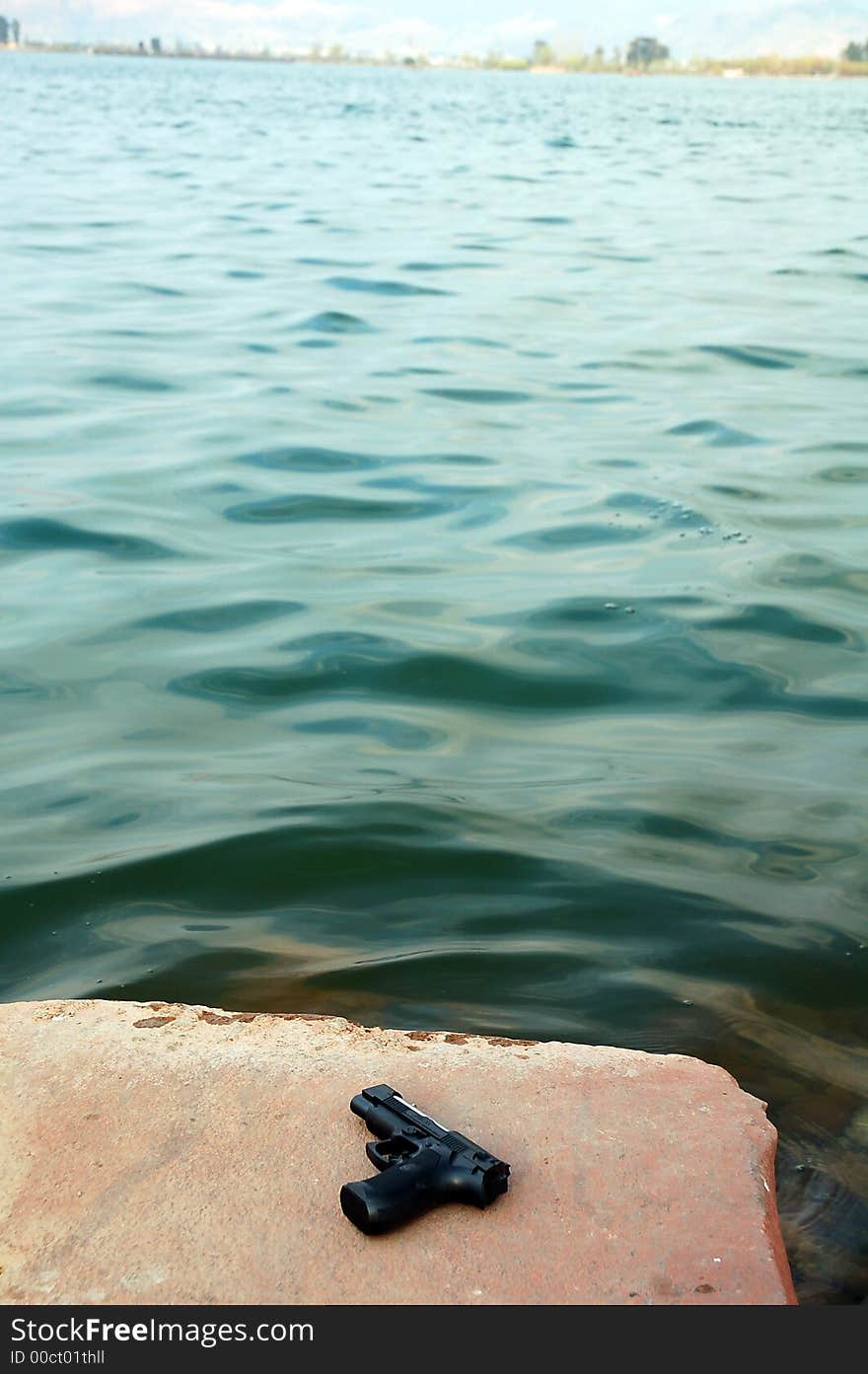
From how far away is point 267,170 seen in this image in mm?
22281

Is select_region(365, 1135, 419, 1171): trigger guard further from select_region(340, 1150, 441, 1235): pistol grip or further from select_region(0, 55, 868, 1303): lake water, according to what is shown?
select_region(0, 55, 868, 1303): lake water

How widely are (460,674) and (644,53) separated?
19063 cm

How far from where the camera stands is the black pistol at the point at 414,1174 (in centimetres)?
215

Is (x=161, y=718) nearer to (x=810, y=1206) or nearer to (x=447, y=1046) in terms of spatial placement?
(x=447, y=1046)

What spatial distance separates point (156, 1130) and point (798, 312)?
9.74 m

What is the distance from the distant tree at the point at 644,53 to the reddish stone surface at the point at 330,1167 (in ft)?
606

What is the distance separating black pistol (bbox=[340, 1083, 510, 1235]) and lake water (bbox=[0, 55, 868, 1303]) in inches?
21.7

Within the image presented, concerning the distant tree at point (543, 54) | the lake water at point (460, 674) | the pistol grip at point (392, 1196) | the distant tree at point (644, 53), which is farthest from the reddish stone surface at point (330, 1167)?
the distant tree at point (543, 54)

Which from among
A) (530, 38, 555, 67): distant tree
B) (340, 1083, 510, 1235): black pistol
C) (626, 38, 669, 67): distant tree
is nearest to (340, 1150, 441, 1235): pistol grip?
(340, 1083, 510, 1235): black pistol

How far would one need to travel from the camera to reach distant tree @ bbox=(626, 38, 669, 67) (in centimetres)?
17138

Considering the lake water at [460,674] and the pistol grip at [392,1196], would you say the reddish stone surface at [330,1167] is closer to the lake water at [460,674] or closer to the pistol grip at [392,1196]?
the pistol grip at [392,1196]

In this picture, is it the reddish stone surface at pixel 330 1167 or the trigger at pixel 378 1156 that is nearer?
the reddish stone surface at pixel 330 1167

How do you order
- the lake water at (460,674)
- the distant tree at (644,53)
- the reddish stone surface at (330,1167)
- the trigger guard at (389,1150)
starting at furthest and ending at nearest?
1. the distant tree at (644,53)
2. the lake water at (460,674)
3. the trigger guard at (389,1150)
4. the reddish stone surface at (330,1167)
